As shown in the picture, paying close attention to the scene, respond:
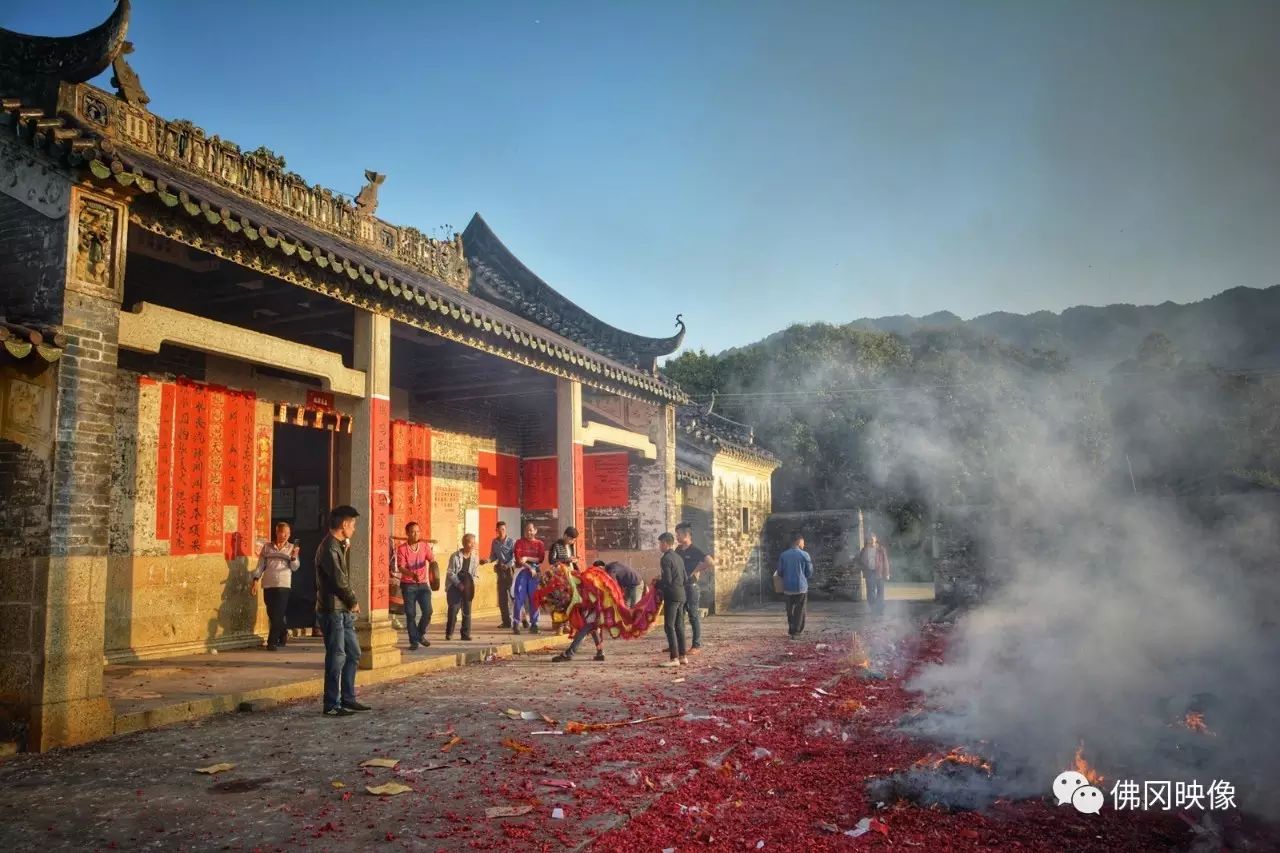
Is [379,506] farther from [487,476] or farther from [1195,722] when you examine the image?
[1195,722]

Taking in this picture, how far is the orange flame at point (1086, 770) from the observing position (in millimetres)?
4258

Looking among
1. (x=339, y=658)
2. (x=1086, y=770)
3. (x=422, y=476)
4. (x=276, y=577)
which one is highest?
(x=422, y=476)

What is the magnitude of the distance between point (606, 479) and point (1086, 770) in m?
11.3

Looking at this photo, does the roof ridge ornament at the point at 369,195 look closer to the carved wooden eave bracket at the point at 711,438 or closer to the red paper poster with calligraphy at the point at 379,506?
the red paper poster with calligraphy at the point at 379,506

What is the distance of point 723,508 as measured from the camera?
Answer: 64.0ft

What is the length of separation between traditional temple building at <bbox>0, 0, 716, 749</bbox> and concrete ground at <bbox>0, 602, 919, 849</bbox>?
788mm

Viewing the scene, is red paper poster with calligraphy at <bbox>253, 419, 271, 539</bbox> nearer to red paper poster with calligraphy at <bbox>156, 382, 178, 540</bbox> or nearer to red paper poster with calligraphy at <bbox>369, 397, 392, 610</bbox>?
red paper poster with calligraphy at <bbox>156, 382, 178, 540</bbox>

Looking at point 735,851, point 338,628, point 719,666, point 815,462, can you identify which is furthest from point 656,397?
point 815,462

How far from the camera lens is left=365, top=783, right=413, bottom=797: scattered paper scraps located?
4.56 meters

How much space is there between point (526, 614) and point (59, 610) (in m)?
7.52

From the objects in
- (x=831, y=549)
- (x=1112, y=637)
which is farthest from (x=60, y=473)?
(x=831, y=549)

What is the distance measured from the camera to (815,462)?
2867 cm

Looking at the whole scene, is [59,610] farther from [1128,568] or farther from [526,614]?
[1128,568]

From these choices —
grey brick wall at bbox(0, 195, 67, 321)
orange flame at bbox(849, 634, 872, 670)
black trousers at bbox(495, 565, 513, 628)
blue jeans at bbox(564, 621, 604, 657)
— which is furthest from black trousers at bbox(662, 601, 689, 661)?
grey brick wall at bbox(0, 195, 67, 321)
